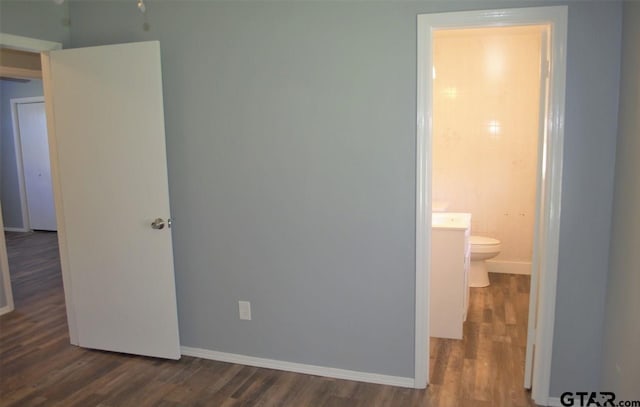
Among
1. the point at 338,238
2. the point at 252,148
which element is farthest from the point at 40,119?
the point at 338,238

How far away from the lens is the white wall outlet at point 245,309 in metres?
2.80

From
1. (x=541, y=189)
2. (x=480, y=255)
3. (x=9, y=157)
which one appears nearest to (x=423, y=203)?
(x=541, y=189)

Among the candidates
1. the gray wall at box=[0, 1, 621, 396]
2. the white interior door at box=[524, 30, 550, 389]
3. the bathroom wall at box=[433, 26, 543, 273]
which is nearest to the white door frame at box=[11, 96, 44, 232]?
the gray wall at box=[0, 1, 621, 396]

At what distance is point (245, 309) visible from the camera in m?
2.81

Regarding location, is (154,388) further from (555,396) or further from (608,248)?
(608,248)

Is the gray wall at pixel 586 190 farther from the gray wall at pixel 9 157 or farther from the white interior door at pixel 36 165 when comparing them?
the gray wall at pixel 9 157

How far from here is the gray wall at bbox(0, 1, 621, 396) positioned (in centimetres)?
220

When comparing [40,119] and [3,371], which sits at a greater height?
[40,119]

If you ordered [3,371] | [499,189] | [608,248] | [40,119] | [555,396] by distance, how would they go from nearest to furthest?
[608,248] → [555,396] → [3,371] → [499,189] → [40,119]

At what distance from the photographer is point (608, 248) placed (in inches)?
85.6

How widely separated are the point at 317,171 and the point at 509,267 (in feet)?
10.1

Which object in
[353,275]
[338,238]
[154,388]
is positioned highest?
[338,238]

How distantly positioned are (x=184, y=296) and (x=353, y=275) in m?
1.14

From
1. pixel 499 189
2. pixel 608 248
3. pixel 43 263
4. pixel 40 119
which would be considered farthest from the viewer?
pixel 40 119
